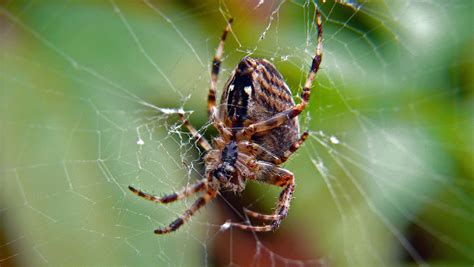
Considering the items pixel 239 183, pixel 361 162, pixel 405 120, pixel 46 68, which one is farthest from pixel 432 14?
pixel 46 68

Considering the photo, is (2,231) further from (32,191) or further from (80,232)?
(80,232)

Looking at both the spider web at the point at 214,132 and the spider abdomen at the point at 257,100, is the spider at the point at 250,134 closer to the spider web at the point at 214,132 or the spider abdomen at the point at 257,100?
the spider abdomen at the point at 257,100

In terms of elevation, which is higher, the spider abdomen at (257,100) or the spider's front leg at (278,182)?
the spider abdomen at (257,100)

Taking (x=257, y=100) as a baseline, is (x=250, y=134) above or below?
below

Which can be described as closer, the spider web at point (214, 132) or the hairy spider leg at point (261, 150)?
the spider web at point (214, 132)

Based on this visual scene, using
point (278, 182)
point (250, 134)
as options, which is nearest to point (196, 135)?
point (250, 134)

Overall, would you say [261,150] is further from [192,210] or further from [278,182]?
[192,210]

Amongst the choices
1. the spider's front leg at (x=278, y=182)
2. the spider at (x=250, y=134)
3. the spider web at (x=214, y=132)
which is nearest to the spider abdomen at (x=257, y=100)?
the spider at (x=250, y=134)
